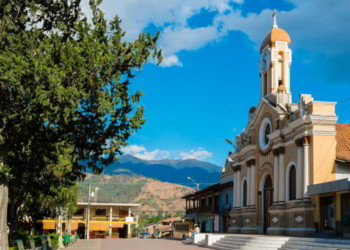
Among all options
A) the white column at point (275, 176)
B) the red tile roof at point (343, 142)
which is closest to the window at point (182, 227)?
the white column at point (275, 176)

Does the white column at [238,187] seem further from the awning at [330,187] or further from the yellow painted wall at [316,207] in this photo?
the awning at [330,187]

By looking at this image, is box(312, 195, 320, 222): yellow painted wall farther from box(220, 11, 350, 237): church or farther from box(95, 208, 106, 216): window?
box(95, 208, 106, 216): window

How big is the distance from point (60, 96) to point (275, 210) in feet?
74.1

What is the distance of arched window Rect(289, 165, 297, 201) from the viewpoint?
106 ft

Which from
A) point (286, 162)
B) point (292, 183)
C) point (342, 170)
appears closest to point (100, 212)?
point (286, 162)

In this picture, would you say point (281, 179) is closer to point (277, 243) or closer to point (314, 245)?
point (277, 243)

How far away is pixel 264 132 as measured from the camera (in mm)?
38969

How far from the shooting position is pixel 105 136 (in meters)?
18.3

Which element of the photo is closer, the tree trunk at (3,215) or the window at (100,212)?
the tree trunk at (3,215)

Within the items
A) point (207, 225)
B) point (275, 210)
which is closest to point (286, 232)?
point (275, 210)

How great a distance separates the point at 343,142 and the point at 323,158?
11.6 feet

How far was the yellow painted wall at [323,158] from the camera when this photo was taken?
98.0ft

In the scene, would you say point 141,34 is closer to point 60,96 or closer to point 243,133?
point 60,96

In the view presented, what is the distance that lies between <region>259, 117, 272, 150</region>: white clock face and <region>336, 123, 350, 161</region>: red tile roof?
536cm
